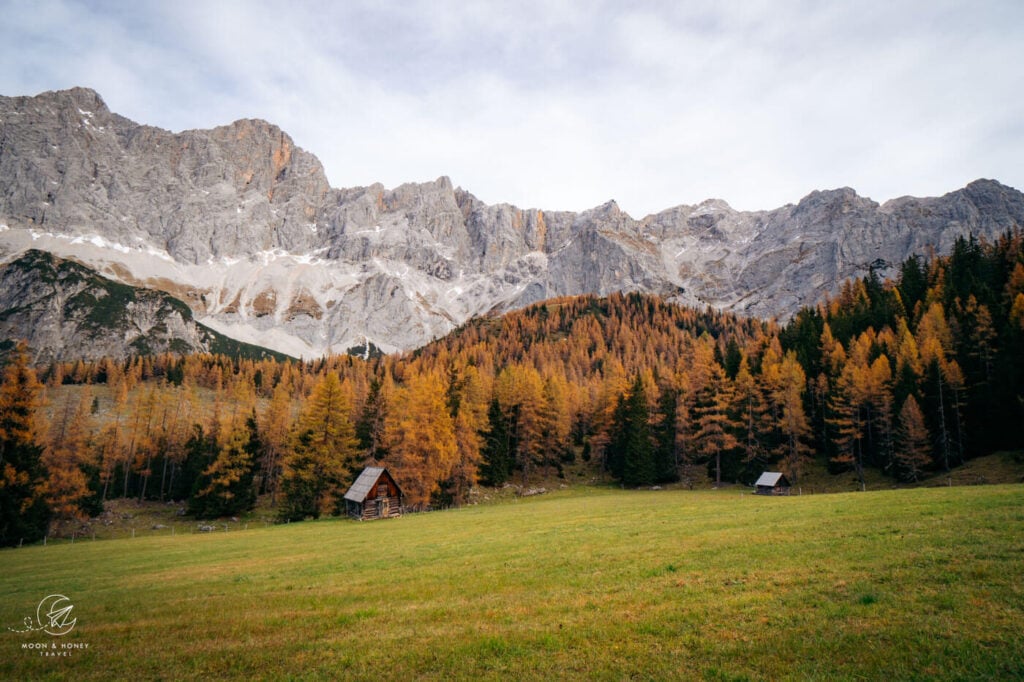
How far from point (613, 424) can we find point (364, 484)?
45.3 metres

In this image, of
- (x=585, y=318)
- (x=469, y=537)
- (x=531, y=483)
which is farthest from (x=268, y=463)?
(x=585, y=318)

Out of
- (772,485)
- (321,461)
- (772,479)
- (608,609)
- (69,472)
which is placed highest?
(608,609)

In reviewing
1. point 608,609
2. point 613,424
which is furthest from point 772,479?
point 608,609

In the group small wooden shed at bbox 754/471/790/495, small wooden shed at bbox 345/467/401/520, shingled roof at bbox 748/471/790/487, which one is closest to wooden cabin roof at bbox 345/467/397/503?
small wooden shed at bbox 345/467/401/520

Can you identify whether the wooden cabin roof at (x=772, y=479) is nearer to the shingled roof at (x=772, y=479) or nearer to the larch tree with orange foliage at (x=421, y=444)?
the shingled roof at (x=772, y=479)

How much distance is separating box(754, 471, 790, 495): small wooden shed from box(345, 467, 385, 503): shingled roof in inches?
1671

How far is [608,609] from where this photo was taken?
39.5ft

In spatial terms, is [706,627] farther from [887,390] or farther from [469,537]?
[887,390]

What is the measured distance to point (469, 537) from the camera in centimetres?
2847

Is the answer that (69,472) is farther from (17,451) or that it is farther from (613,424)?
(613,424)

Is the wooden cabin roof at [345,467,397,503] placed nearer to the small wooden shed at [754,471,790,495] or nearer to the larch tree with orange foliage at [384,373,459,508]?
the larch tree with orange foliage at [384,373,459,508]

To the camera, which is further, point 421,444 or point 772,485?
point 421,444
